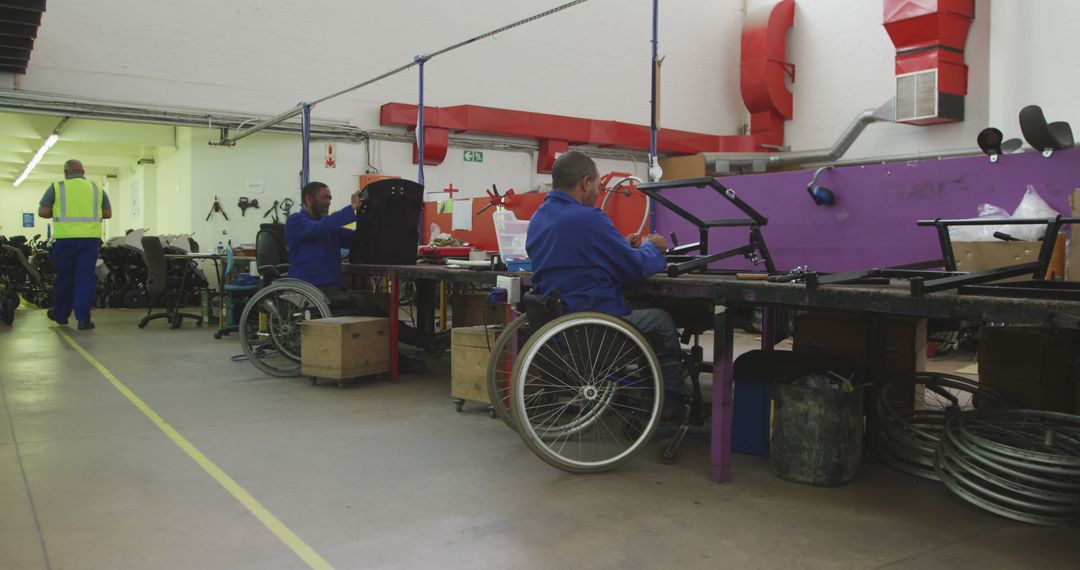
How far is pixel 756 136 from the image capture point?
38.3 feet

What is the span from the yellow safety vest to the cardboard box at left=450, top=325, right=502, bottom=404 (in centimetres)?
462

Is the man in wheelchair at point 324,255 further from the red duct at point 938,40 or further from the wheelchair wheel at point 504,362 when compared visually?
the red duct at point 938,40

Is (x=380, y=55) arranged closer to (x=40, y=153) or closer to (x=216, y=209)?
(x=216, y=209)

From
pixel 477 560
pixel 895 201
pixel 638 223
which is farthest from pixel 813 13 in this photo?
pixel 477 560

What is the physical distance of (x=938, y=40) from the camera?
8.70 meters

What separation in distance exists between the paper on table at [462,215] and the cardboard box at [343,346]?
8.50 ft

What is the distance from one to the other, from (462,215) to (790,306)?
15.5ft

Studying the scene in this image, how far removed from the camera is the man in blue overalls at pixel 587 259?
109 inches

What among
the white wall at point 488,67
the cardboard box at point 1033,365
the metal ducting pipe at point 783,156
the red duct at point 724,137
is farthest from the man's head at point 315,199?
the metal ducting pipe at point 783,156

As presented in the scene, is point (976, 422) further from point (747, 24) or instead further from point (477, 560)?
point (747, 24)

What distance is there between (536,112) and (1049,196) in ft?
27.0

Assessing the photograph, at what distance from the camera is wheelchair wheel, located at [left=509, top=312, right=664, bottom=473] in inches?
102

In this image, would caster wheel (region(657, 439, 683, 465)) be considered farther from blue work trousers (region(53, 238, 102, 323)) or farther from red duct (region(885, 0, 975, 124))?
red duct (region(885, 0, 975, 124))

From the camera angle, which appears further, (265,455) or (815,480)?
(265,455)
